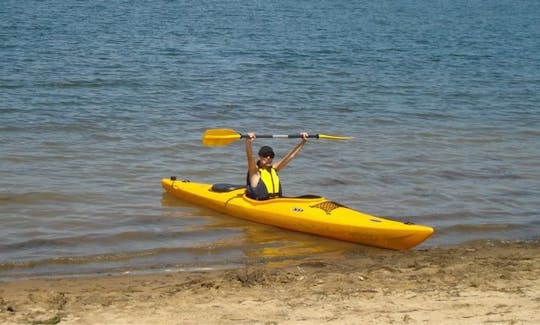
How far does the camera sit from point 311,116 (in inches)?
642

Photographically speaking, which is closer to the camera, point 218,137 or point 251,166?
point 251,166

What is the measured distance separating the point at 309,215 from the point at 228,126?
6259 mm

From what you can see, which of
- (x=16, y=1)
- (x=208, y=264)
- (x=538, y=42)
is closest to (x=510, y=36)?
(x=538, y=42)

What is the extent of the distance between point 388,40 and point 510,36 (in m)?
6.76

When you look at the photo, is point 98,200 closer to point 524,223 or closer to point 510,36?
point 524,223

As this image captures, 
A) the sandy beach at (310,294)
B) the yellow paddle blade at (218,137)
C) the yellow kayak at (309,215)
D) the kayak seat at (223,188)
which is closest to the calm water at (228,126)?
the yellow kayak at (309,215)

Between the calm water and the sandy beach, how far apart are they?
73 cm

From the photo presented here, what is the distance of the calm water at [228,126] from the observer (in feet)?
29.5

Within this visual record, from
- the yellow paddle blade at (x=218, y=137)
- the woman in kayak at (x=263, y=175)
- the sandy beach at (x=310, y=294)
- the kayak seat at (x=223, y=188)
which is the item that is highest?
the yellow paddle blade at (x=218, y=137)

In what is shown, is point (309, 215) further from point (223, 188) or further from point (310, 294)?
point (310, 294)

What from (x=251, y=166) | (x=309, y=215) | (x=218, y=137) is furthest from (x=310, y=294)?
(x=218, y=137)

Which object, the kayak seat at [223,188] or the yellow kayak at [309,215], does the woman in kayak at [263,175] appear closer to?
the yellow kayak at [309,215]

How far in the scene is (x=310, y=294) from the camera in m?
6.38

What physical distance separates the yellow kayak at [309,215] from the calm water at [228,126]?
134 millimetres
